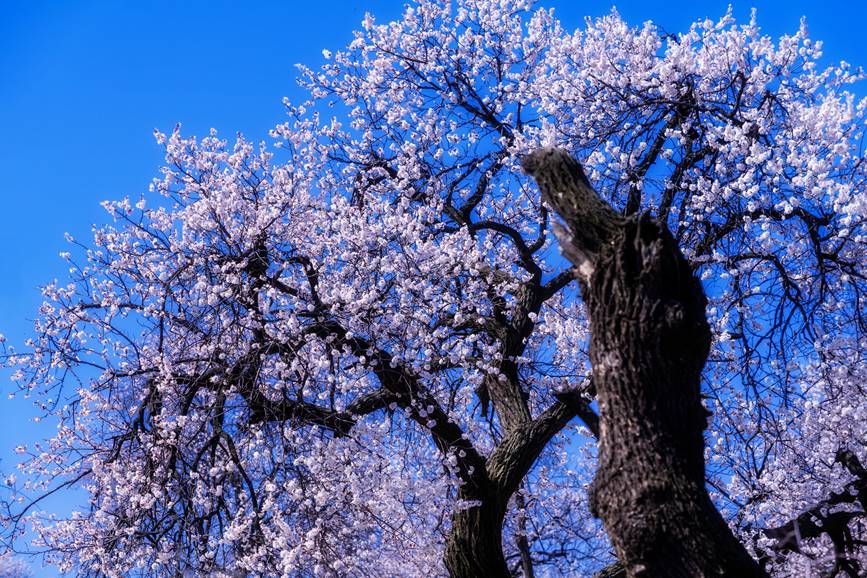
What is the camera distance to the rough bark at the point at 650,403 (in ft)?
13.7

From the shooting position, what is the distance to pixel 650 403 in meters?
4.31

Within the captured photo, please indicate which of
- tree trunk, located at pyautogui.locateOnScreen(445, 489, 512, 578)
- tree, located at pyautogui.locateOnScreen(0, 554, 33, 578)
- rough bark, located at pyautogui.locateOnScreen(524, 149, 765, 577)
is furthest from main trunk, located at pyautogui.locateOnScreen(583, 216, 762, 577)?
tree, located at pyautogui.locateOnScreen(0, 554, 33, 578)

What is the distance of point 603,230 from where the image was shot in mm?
4629

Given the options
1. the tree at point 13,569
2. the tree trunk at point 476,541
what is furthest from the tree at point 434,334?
the tree at point 13,569

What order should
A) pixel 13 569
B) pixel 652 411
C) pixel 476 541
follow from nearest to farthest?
1. pixel 652 411
2. pixel 476 541
3. pixel 13 569

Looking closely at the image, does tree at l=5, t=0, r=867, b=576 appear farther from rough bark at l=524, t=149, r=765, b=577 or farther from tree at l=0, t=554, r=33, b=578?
tree at l=0, t=554, r=33, b=578

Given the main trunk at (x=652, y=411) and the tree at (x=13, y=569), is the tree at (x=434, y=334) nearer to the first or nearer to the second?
the main trunk at (x=652, y=411)

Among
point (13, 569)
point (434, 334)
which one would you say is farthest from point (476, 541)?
point (13, 569)

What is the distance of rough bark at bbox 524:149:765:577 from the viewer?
13.7 ft

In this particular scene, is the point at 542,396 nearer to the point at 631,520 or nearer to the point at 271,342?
the point at 271,342

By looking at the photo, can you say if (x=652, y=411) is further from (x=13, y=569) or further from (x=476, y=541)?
(x=13, y=569)

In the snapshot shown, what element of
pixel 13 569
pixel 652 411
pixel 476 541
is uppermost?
pixel 13 569

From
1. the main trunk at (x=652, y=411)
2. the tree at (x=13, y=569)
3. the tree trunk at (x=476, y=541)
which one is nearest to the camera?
the main trunk at (x=652, y=411)

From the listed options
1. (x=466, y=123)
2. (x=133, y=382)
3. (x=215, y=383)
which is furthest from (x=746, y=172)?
(x=133, y=382)
